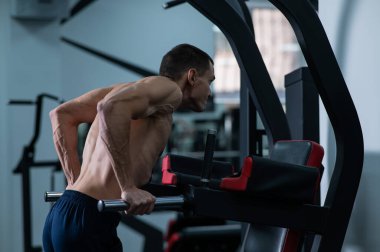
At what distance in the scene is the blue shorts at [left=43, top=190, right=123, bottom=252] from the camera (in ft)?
6.57

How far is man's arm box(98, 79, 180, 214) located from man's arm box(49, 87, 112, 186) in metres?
0.52

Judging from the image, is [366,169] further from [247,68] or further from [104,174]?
[104,174]

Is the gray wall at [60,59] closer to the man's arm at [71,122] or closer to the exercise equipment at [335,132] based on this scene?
the man's arm at [71,122]

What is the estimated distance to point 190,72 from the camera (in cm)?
211

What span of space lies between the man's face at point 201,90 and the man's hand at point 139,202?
1.65 ft

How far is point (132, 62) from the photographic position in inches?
204

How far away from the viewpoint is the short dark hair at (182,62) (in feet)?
6.95

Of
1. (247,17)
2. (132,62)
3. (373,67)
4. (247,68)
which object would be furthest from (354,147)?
(132,62)

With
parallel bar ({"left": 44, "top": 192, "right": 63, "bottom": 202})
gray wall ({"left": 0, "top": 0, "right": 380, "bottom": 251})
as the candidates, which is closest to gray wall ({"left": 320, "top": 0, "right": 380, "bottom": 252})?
parallel bar ({"left": 44, "top": 192, "right": 63, "bottom": 202})

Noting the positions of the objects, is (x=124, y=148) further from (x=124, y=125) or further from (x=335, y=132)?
(x=335, y=132)

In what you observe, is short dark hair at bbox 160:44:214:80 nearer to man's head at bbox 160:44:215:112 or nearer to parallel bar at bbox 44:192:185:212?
man's head at bbox 160:44:215:112

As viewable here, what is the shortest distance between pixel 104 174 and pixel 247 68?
0.76 m

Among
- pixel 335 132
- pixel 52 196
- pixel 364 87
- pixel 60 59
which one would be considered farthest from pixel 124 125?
pixel 60 59

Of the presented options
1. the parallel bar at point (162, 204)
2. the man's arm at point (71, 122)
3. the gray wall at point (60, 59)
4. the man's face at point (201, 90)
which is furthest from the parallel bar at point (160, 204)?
the gray wall at point (60, 59)
